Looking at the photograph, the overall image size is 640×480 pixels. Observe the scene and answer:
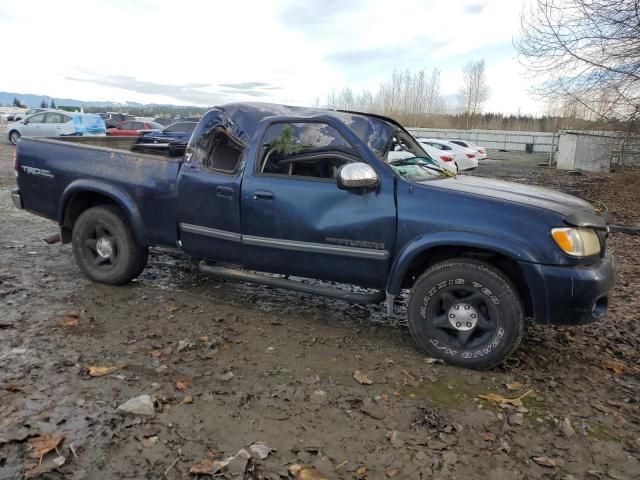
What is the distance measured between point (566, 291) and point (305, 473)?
2.14 metres

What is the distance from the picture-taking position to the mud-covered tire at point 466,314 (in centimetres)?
369

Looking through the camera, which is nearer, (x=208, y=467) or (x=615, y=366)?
(x=208, y=467)

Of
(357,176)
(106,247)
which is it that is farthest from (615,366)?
(106,247)

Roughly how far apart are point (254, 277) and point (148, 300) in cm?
123

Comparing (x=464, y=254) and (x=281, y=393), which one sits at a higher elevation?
(x=464, y=254)

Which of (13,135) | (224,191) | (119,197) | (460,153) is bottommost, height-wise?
(119,197)

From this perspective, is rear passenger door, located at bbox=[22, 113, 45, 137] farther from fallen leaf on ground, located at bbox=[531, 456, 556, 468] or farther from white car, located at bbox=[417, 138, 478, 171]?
fallen leaf on ground, located at bbox=[531, 456, 556, 468]

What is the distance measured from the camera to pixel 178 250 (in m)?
5.01

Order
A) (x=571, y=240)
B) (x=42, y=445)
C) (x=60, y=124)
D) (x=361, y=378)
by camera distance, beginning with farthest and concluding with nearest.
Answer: (x=60, y=124) < (x=361, y=378) < (x=571, y=240) < (x=42, y=445)


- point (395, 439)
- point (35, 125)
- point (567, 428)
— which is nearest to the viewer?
point (395, 439)

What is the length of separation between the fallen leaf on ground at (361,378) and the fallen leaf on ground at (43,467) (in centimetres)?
186

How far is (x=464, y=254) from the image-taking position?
12.9 feet

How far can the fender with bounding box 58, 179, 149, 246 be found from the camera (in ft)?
16.5

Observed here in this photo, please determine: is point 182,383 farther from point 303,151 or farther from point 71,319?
point 303,151
